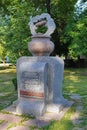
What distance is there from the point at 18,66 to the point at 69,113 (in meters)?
1.69

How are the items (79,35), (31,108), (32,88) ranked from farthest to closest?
(79,35)
(32,88)
(31,108)

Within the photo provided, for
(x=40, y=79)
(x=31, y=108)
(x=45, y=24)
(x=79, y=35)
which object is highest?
(x=45, y=24)

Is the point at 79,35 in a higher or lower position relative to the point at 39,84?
lower

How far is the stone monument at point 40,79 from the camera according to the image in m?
5.82

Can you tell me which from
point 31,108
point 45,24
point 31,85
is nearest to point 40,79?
point 31,85

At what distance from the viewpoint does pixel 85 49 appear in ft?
51.6

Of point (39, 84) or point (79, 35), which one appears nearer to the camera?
point (39, 84)

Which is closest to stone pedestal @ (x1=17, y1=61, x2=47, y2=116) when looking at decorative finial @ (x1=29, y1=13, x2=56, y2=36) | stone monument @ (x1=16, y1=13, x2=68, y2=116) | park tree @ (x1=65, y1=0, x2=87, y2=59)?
stone monument @ (x1=16, y1=13, x2=68, y2=116)

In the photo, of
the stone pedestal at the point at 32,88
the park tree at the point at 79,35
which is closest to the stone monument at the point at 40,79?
the stone pedestal at the point at 32,88

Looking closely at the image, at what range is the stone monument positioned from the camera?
5.82 metres

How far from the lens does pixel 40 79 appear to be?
5.81 metres

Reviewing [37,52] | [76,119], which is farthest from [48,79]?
[76,119]

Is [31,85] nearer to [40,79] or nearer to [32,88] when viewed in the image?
[32,88]

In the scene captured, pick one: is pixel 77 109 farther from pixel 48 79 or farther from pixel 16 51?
pixel 16 51
